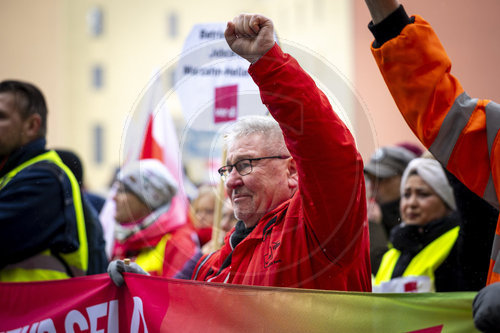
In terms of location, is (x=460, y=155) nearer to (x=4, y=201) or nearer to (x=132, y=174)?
(x=4, y=201)

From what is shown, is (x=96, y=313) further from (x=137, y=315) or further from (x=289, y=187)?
(x=289, y=187)

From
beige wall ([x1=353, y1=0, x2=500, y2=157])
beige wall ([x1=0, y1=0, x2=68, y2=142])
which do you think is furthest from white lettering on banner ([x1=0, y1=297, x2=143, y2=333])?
beige wall ([x1=0, y1=0, x2=68, y2=142])

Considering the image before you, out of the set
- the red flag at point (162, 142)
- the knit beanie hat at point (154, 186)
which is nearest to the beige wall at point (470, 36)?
the knit beanie hat at point (154, 186)

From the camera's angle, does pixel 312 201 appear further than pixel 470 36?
No

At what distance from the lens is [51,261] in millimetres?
3057

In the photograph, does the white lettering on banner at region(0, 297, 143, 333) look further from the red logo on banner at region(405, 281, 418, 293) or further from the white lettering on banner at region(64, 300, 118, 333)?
the red logo on banner at region(405, 281, 418, 293)

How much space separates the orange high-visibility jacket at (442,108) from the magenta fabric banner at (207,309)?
230mm

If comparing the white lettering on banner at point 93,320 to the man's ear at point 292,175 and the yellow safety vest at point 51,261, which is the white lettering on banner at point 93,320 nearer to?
the yellow safety vest at point 51,261

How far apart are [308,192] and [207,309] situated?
1.71ft

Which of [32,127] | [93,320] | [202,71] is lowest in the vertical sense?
[93,320]

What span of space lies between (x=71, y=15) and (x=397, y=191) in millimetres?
21579

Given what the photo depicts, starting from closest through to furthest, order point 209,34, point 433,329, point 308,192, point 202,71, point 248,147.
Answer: point 433,329
point 308,192
point 248,147
point 202,71
point 209,34

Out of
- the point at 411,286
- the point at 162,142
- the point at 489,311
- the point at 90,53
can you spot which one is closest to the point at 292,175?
the point at 489,311

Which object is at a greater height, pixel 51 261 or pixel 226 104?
pixel 226 104
